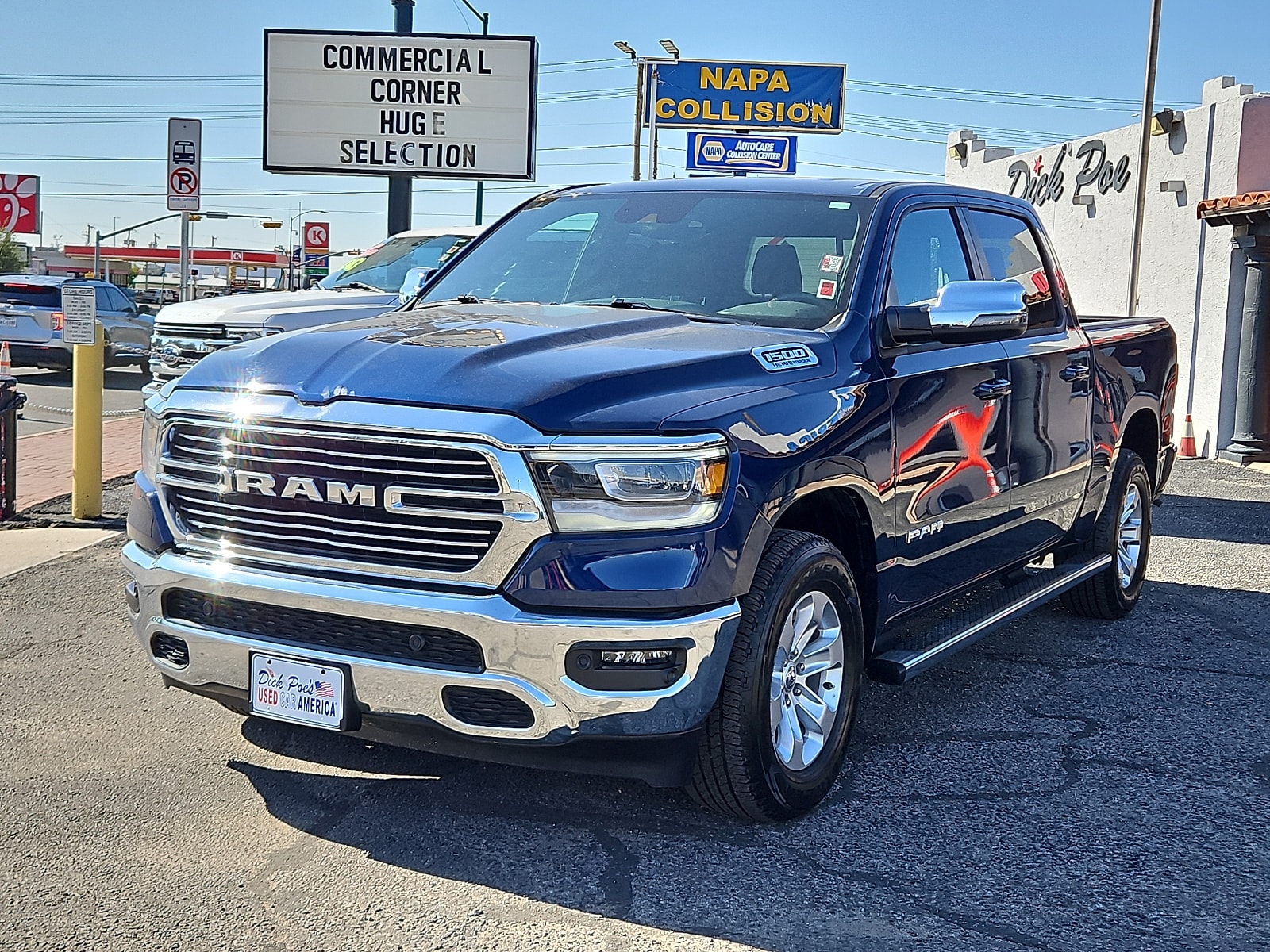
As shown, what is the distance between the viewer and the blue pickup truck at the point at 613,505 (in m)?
3.53

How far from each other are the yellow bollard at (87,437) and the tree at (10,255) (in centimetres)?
8825

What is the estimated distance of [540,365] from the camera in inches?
149

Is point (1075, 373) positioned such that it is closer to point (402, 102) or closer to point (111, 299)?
point (402, 102)

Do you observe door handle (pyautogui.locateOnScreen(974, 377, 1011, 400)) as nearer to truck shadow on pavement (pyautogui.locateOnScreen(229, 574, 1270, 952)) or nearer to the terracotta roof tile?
truck shadow on pavement (pyautogui.locateOnScreen(229, 574, 1270, 952))

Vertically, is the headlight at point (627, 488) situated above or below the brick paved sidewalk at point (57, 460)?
above

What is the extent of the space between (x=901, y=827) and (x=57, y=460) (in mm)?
9246

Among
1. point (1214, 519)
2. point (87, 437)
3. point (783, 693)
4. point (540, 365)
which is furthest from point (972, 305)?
point (1214, 519)

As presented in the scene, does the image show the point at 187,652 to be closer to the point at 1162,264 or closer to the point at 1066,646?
the point at 1066,646

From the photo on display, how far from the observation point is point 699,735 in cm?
378

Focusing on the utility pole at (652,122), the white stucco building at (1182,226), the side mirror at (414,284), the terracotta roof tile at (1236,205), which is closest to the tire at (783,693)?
the side mirror at (414,284)

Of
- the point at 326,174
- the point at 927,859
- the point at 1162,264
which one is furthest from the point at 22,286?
the point at 927,859

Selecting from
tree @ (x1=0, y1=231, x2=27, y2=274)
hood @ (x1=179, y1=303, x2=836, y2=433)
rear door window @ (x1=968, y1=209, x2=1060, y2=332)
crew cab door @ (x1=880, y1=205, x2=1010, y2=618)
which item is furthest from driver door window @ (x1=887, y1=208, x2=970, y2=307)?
tree @ (x1=0, y1=231, x2=27, y2=274)

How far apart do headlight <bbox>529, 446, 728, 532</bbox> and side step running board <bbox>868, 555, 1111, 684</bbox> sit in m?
1.27

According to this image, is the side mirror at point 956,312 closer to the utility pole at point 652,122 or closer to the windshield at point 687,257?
the windshield at point 687,257
